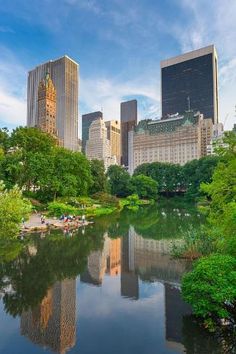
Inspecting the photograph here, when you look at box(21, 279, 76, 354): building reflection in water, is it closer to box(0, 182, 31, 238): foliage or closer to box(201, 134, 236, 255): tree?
box(0, 182, 31, 238): foliage

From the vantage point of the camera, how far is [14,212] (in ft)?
59.9

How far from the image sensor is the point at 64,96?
577 feet

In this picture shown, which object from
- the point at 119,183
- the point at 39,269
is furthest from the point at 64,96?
the point at 39,269

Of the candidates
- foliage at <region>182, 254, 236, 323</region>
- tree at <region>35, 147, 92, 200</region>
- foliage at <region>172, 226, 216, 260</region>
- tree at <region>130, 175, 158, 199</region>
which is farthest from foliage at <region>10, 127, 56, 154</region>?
foliage at <region>182, 254, 236, 323</region>


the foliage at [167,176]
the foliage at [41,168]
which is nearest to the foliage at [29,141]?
the foliage at [41,168]

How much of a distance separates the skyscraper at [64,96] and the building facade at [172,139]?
125ft

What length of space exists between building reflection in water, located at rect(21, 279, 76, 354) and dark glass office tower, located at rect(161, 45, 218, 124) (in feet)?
531

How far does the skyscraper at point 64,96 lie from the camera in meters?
171

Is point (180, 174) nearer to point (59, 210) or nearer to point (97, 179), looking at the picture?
point (97, 179)

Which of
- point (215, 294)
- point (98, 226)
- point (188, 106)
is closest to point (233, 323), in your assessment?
point (215, 294)

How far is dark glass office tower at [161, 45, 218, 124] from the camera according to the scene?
176 meters

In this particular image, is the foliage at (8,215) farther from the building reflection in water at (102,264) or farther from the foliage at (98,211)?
the foliage at (98,211)

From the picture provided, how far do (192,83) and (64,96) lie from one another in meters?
75.4

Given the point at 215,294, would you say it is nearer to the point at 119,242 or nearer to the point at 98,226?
the point at 119,242
